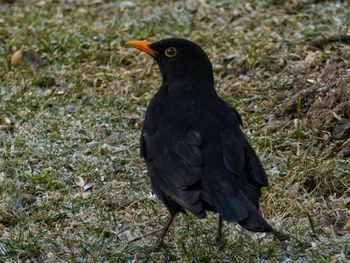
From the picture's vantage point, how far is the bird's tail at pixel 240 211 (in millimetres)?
4996

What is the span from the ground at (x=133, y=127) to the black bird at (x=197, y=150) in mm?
390

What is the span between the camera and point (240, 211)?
5.12 metres

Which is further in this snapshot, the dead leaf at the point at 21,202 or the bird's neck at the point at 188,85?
the dead leaf at the point at 21,202

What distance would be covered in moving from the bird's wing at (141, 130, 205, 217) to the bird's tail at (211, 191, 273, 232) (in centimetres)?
11

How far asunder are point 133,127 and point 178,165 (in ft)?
8.20

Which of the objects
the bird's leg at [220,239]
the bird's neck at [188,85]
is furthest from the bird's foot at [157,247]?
the bird's neck at [188,85]

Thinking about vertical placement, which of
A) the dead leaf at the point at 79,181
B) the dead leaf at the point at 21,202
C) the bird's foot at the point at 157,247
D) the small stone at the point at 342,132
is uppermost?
the bird's foot at the point at 157,247

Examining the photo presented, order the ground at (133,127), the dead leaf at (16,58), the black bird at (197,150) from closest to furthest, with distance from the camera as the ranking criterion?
the black bird at (197,150)
the ground at (133,127)
the dead leaf at (16,58)

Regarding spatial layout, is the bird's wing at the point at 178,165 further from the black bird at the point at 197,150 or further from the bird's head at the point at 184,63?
the bird's head at the point at 184,63

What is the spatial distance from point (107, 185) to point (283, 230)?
Answer: 4.99 feet

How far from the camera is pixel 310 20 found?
32.9 feet

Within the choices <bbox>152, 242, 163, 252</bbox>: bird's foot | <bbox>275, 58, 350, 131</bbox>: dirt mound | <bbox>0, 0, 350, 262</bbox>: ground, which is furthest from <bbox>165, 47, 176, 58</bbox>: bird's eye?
<bbox>275, 58, 350, 131</bbox>: dirt mound

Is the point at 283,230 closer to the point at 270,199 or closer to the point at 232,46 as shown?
the point at 270,199

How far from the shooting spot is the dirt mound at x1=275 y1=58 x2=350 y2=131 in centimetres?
728
